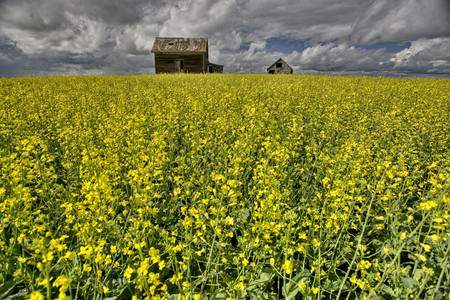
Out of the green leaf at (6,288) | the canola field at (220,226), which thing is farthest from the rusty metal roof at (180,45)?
the green leaf at (6,288)

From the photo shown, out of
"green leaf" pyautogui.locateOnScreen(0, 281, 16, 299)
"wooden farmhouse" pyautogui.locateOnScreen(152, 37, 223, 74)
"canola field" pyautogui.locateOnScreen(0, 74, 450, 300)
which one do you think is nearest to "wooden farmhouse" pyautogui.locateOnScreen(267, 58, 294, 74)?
"wooden farmhouse" pyautogui.locateOnScreen(152, 37, 223, 74)

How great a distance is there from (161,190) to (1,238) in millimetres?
1922

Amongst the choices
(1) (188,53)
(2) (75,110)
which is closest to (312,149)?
(2) (75,110)

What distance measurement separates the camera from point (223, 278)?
2.42 m

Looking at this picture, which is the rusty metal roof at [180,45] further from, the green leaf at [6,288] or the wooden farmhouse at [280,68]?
the green leaf at [6,288]

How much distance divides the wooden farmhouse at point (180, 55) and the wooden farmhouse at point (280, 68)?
17.0 metres

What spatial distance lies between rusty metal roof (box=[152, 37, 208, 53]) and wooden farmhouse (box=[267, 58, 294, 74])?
54.7ft

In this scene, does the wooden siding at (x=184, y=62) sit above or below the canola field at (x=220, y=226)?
above

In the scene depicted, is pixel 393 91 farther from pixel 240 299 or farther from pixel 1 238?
pixel 1 238

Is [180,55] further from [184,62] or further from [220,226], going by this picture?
[220,226]

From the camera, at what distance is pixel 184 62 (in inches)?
1361

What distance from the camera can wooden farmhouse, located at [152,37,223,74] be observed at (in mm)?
34031

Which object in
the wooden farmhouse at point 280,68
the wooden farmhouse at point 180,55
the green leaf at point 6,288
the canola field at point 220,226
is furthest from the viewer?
Result: the wooden farmhouse at point 280,68

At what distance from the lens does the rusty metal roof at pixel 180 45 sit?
33875 millimetres
